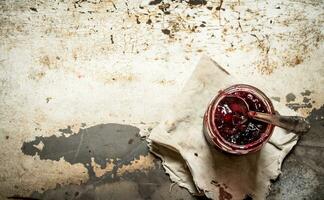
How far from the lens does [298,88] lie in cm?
169

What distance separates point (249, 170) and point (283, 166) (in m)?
0.17

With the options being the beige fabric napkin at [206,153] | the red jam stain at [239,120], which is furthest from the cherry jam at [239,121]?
the beige fabric napkin at [206,153]

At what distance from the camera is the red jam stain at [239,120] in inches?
55.9

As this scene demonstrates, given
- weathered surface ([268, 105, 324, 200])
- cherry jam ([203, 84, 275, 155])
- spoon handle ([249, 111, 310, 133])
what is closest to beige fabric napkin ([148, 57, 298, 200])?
weathered surface ([268, 105, 324, 200])

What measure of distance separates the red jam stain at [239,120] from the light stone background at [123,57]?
0.93 feet

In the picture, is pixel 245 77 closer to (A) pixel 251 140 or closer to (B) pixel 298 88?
(B) pixel 298 88

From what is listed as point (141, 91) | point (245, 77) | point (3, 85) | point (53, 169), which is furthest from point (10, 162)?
point (245, 77)

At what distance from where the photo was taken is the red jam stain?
1.42 m

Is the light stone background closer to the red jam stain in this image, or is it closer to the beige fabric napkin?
the beige fabric napkin

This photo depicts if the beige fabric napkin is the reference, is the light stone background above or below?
above

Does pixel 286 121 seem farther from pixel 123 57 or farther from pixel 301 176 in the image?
pixel 123 57

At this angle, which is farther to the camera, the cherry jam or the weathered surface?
the weathered surface

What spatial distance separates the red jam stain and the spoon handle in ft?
0.14

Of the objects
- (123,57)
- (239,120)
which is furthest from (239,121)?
(123,57)
